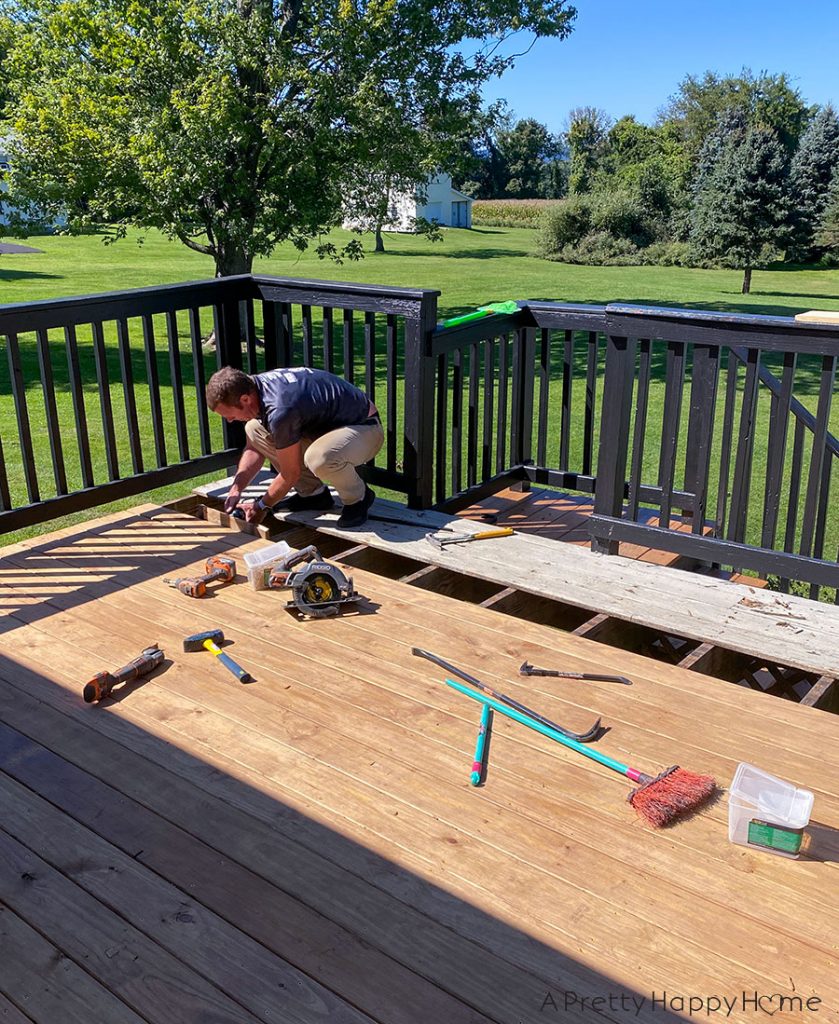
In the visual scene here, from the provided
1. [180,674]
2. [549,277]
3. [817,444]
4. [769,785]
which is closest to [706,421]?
[817,444]

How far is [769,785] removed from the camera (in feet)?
7.70

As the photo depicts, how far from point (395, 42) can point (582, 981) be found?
34.6ft

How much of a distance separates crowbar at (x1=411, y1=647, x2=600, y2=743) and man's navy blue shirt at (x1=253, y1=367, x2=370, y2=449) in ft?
3.99

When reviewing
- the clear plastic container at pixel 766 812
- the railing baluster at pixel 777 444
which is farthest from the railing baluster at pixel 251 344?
the clear plastic container at pixel 766 812

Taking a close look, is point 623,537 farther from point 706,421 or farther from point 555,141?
point 555,141

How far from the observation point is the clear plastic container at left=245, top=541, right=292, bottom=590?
12.1ft

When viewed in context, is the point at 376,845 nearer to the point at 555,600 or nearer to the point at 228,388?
the point at 555,600

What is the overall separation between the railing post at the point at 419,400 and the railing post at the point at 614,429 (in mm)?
794

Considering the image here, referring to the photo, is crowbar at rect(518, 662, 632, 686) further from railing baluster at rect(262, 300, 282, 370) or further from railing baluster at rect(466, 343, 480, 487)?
railing baluster at rect(262, 300, 282, 370)

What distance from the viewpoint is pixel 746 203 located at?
74.3ft

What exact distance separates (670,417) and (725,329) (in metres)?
0.44

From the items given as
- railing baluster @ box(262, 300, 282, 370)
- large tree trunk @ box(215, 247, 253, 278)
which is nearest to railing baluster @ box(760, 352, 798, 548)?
railing baluster @ box(262, 300, 282, 370)

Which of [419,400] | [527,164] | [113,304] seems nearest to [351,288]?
[419,400]

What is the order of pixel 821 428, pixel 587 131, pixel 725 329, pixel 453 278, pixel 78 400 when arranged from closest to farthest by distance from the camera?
pixel 821 428 < pixel 725 329 < pixel 78 400 < pixel 453 278 < pixel 587 131
